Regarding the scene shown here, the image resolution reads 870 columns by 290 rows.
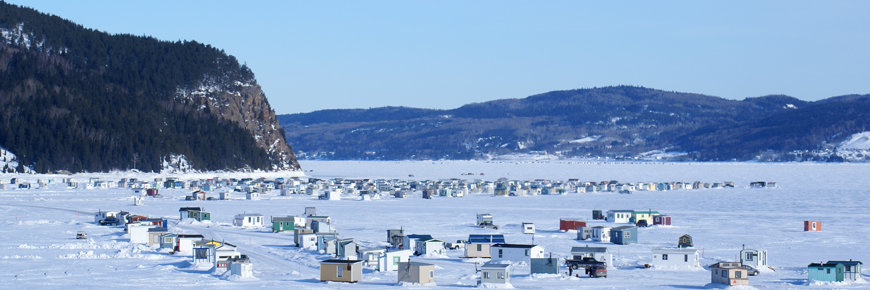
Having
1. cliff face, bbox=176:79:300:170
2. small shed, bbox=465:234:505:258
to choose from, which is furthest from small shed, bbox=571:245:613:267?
cliff face, bbox=176:79:300:170

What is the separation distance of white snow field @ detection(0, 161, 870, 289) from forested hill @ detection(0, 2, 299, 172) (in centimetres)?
3993

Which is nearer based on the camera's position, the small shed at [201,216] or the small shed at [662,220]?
the small shed at [662,220]

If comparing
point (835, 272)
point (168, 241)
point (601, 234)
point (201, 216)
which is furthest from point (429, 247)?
point (201, 216)

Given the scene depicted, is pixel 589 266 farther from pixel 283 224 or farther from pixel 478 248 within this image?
pixel 283 224

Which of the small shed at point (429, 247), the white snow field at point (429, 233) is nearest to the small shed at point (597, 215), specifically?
the white snow field at point (429, 233)

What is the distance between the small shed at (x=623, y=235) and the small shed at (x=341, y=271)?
676 inches

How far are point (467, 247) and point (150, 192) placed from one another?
188 feet

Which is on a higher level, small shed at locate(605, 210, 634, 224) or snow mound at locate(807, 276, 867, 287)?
small shed at locate(605, 210, 634, 224)

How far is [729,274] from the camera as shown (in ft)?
108

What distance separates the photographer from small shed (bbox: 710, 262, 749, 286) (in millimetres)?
33000

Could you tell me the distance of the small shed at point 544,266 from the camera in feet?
119

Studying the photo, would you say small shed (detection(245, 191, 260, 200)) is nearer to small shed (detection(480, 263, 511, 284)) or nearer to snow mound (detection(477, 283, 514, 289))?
small shed (detection(480, 263, 511, 284))

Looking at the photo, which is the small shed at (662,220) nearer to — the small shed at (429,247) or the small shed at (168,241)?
the small shed at (429,247)

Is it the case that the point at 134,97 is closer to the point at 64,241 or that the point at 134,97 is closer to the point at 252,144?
the point at 252,144
